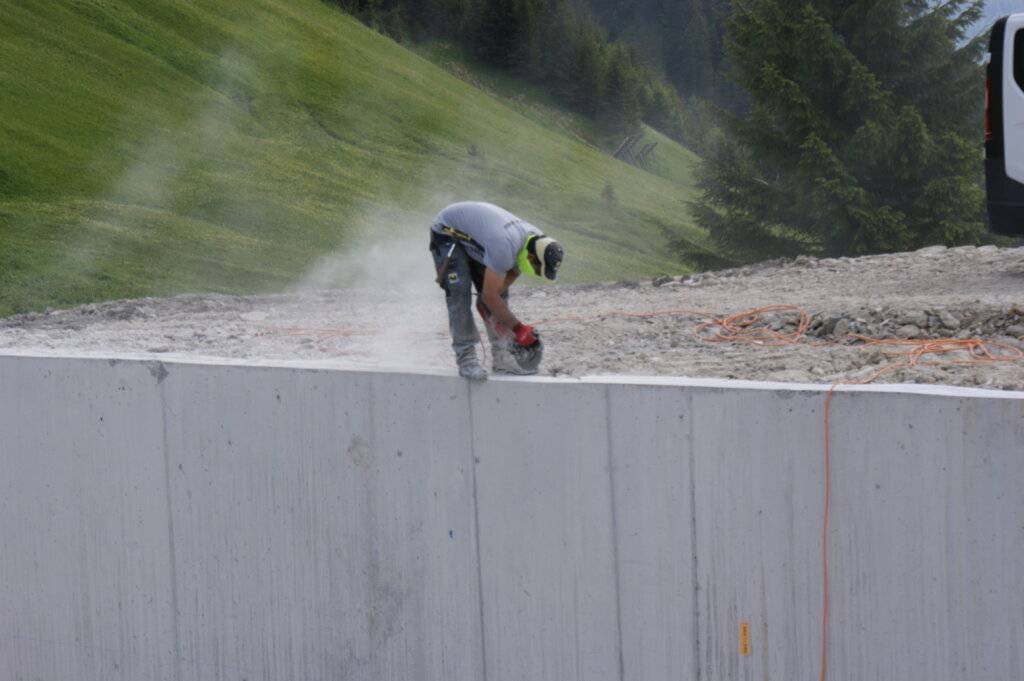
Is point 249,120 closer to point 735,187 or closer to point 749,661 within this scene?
point 735,187

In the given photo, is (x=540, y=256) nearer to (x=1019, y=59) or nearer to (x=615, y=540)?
(x=615, y=540)

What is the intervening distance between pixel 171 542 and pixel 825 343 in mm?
5013

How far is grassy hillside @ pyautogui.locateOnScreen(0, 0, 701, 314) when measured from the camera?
2367 centimetres

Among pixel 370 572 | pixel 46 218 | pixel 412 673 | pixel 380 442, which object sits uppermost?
pixel 46 218

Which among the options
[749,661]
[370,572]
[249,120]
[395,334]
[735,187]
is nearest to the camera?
[749,661]

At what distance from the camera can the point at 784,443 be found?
212 inches

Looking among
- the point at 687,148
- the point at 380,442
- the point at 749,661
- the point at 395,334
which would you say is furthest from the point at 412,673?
the point at 687,148

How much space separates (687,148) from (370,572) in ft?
271

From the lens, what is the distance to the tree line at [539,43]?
7825 cm

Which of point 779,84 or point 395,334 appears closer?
point 395,334

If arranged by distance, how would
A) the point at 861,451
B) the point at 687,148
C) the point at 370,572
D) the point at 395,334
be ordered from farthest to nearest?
the point at 687,148
the point at 395,334
the point at 370,572
the point at 861,451

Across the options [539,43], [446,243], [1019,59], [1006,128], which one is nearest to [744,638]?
[446,243]

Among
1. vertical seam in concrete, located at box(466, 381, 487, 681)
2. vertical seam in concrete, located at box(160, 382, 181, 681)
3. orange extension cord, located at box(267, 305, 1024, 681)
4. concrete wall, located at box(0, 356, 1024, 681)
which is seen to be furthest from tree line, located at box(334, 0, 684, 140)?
vertical seam in concrete, located at box(466, 381, 487, 681)

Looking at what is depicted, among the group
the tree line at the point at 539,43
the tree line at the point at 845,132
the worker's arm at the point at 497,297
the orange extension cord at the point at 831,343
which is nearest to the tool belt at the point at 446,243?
the worker's arm at the point at 497,297
